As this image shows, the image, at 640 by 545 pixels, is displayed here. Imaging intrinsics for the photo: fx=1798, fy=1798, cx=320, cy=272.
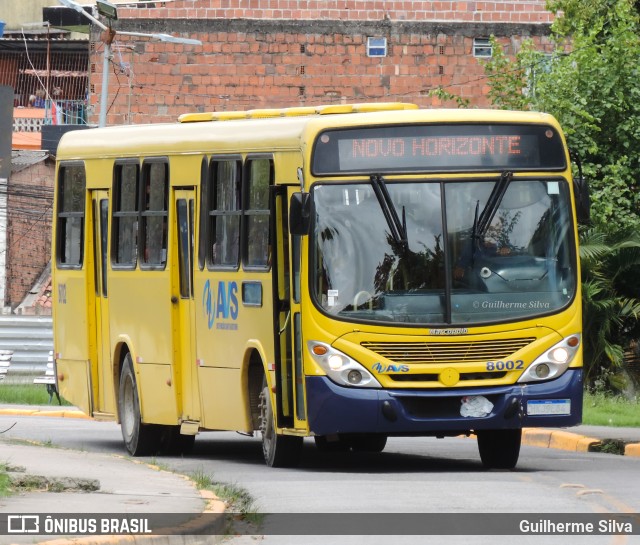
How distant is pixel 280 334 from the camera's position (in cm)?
1529

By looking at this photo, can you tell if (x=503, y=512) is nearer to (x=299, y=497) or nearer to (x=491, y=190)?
(x=299, y=497)

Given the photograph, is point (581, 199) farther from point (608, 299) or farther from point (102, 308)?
point (608, 299)

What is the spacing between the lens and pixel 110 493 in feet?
39.6

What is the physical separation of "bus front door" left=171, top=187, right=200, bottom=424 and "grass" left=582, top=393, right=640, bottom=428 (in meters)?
5.88

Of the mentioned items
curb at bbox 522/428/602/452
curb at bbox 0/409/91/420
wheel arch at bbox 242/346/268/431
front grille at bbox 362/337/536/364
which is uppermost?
front grille at bbox 362/337/536/364

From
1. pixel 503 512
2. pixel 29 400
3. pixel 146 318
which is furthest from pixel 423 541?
pixel 29 400

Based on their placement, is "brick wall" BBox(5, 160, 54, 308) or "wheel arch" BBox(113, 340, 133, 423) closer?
"wheel arch" BBox(113, 340, 133, 423)

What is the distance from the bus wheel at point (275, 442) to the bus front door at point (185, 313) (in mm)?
1470

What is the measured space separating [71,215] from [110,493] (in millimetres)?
8319

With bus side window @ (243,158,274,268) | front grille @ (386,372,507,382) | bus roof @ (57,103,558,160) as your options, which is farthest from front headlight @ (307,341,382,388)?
bus roof @ (57,103,558,160)

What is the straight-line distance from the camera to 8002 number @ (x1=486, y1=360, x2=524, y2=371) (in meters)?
14.7

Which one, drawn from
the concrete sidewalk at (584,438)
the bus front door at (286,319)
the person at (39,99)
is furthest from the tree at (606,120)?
the person at (39,99)

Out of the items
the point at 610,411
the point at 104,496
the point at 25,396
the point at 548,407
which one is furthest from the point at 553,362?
the point at 25,396

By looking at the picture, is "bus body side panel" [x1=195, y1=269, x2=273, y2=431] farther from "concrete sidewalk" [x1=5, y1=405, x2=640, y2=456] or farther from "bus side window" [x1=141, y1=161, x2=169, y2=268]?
"concrete sidewalk" [x1=5, y1=405, x2=640, y2=456]
